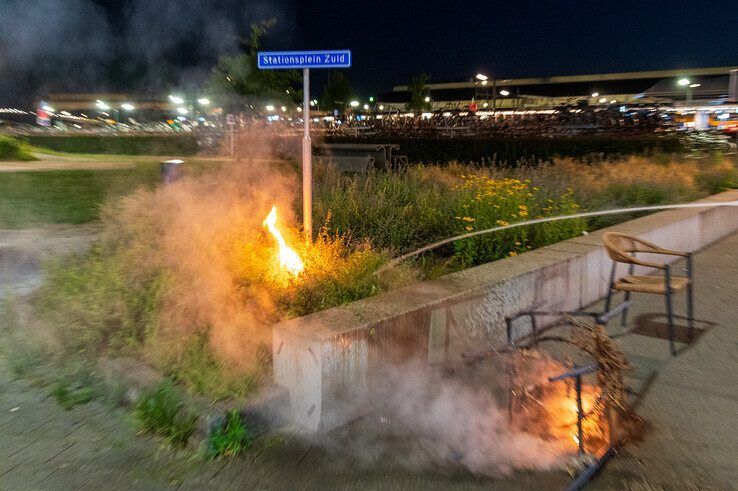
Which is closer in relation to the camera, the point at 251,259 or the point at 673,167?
the point at 251,259

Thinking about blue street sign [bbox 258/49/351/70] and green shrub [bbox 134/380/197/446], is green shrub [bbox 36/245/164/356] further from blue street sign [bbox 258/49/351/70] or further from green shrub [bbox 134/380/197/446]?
blue street sign [bbox 258/49/351/70]

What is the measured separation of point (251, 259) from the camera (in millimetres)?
5461

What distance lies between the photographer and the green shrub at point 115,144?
75.8 ft

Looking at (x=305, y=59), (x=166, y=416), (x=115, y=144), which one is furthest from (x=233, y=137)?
(x=166, y=416)

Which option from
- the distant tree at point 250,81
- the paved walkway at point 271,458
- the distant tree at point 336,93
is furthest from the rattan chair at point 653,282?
the distant tree at point 336,93

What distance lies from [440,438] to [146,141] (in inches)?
860

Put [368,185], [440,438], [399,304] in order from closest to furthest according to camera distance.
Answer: [440,438], [399,304], [368,185]

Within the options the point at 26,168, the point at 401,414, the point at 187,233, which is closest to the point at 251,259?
the point at 187,233

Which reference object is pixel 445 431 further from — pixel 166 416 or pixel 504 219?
pixel 504 219

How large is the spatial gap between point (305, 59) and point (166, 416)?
12.1 feet

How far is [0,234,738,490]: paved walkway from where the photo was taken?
360 cm

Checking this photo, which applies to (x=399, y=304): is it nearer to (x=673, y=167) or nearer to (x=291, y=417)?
(x=291, y=417)

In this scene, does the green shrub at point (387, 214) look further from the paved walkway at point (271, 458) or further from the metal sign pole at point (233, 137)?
the metal sign pole at point (233, 137)

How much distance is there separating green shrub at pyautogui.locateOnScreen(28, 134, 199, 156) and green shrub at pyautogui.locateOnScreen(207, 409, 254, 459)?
64.1 feet
